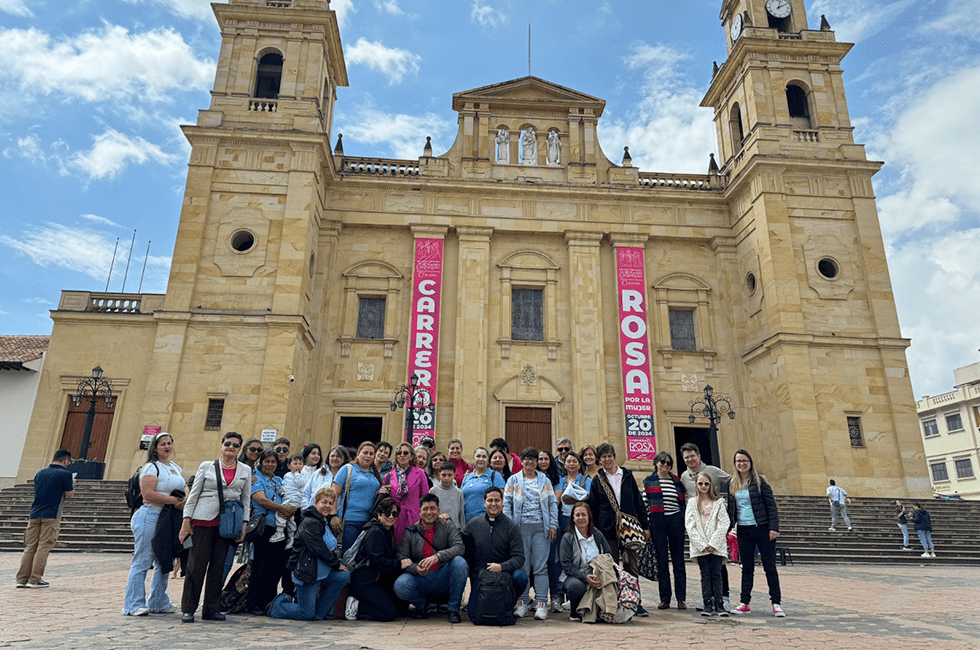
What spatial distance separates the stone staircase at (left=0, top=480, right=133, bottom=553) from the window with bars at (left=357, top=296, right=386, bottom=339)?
27.9 ft

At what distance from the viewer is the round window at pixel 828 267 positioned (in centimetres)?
2052

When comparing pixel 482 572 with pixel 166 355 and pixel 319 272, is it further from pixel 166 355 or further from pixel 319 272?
pixel 319 272

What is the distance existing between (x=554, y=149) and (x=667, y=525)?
18747 mm

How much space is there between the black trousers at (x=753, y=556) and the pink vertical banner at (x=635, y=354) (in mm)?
13201

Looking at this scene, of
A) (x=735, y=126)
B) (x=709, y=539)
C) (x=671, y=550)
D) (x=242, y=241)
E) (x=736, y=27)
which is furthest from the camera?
(x=735, y=126)

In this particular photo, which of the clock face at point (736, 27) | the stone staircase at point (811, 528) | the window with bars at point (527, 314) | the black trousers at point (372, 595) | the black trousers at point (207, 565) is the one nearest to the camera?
the black trousers at point (207, 565)

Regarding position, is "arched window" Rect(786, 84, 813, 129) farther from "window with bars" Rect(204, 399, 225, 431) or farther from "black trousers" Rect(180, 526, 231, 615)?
"black trousers" Rect(180, 526, 231, 615)

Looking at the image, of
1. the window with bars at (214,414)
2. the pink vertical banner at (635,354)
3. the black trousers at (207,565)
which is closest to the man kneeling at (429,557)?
the black trousers at (207,565)

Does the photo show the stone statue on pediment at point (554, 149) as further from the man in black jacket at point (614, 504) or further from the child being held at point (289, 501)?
the child being held at point (289, 501)

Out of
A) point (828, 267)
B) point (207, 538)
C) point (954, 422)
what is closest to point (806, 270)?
point (828, 267)

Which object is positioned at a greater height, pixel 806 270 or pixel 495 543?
pixel 806 270

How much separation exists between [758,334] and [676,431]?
425 centimetres

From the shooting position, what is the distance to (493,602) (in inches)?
228

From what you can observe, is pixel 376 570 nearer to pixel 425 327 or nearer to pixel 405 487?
pixel 405 487
